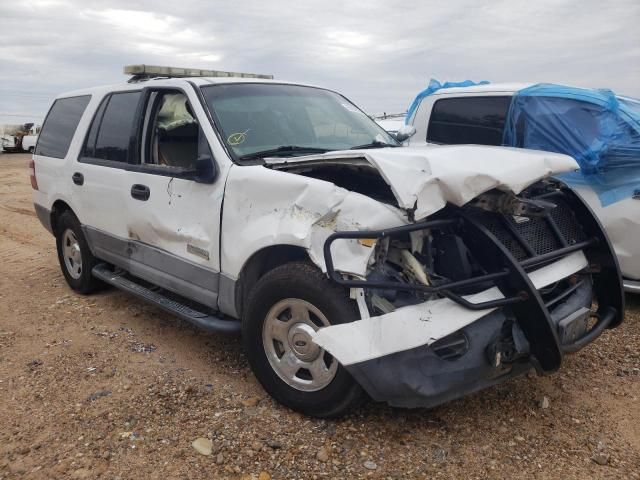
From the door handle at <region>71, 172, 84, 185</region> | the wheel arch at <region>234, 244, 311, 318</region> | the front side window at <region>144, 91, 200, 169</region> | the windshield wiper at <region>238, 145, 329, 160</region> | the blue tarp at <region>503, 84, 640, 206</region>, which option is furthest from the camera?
the door handle at <region>71, 172, 84, 185</region>

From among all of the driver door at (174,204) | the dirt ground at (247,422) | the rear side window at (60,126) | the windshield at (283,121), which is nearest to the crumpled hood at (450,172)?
the windshield at (283,121)

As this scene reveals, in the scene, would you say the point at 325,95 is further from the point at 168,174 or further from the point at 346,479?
the point at 346,479

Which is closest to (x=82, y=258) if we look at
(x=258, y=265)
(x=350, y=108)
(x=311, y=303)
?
(x=258, y=265)

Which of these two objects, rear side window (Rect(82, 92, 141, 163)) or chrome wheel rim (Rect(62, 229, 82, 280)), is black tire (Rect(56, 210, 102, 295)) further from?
rear side window (Rect(82, 92, 141, 163))

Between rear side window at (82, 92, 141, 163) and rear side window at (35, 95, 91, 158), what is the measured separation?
39 cm

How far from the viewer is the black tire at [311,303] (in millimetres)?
2727

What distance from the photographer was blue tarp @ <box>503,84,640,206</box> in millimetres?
4594

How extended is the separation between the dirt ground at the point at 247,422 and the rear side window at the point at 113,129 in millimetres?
1489

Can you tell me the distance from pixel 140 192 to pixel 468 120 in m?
3.58

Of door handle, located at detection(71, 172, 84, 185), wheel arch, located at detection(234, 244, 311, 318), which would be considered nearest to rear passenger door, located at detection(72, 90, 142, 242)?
door handle, located at detection(71, 172, 84, 185)

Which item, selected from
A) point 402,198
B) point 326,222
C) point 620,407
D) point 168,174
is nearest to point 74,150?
point 168,174

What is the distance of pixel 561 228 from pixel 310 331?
164 centimetres

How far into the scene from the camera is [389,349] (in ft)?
8.24

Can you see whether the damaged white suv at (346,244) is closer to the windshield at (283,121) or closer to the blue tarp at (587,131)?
the windshield at (283,121)
